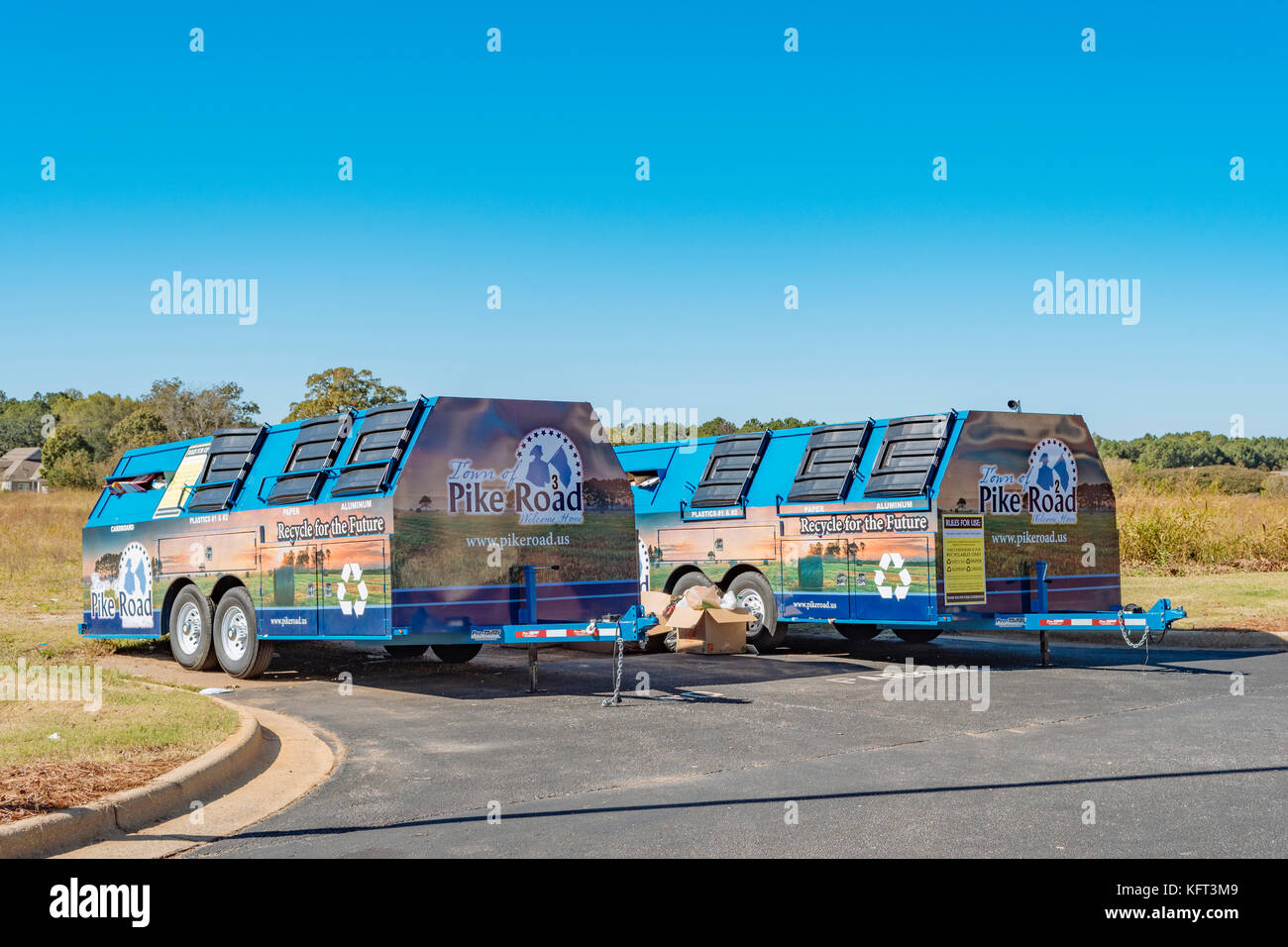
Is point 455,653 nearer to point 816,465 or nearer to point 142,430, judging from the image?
point 816,465

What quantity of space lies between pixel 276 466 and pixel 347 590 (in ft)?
8.45

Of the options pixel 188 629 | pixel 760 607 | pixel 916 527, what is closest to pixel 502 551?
pixel 916 527

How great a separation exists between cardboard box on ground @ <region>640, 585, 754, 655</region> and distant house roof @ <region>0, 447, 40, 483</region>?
275ft

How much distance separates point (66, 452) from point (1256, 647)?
66375 mm

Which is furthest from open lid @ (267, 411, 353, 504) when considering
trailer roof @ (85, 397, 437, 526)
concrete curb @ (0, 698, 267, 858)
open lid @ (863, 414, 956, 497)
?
open lid @ (863, 414, 956, 497)

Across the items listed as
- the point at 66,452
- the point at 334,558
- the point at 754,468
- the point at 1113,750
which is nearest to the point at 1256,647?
the point at 754,468

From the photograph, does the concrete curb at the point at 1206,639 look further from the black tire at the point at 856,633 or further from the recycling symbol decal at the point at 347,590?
the recycling symbol decal at the point at 347,590

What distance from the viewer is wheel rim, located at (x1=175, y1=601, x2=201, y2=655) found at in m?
14.8

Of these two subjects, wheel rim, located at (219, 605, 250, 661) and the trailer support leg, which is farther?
the trailer support leg

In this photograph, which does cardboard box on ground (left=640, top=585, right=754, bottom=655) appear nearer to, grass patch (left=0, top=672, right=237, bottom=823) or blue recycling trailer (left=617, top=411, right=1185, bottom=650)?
blue recycling trailer (left=617, top=411, right=1185, bottom=650)
